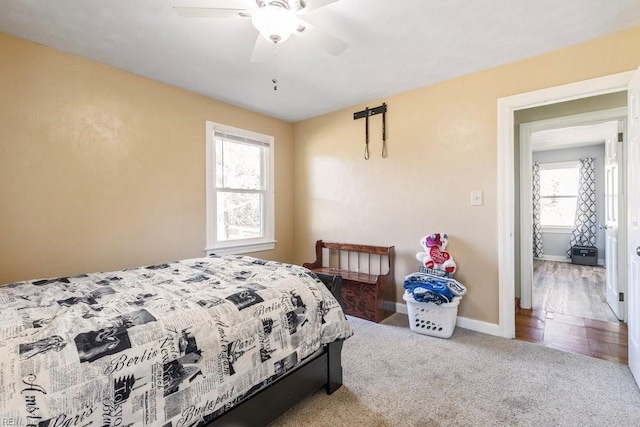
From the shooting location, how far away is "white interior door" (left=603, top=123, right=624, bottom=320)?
116 inches

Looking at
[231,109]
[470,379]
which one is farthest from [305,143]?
[470,379]

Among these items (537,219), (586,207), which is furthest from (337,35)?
(586,207)

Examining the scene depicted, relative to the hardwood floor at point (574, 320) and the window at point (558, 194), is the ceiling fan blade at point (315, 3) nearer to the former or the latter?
the hardwood floor at point (574, 320)

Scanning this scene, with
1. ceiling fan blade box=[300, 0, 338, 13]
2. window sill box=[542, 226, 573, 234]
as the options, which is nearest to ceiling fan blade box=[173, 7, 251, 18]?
ceiling fan blade box=[300, 0, 338, 13]

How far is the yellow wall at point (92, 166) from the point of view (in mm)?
2119

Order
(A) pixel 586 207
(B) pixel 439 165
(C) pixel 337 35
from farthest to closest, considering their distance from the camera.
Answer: (A) pixel 586 207, (B) pixel 439 165, (C) pixel 337 35

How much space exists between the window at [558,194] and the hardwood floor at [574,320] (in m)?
1.99

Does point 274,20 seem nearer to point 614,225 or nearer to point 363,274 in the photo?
point 363,274

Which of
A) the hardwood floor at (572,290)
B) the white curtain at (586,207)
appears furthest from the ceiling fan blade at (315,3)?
the white curtain at (586,207)

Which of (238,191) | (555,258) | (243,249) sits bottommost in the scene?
(555,258)

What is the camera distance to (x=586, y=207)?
5.91m

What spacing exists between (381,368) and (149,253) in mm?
2243

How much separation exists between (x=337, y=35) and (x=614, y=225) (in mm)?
3326

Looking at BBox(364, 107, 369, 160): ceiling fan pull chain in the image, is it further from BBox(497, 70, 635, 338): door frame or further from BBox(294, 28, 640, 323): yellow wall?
BBox(497, 70, 635, 338): door frame
